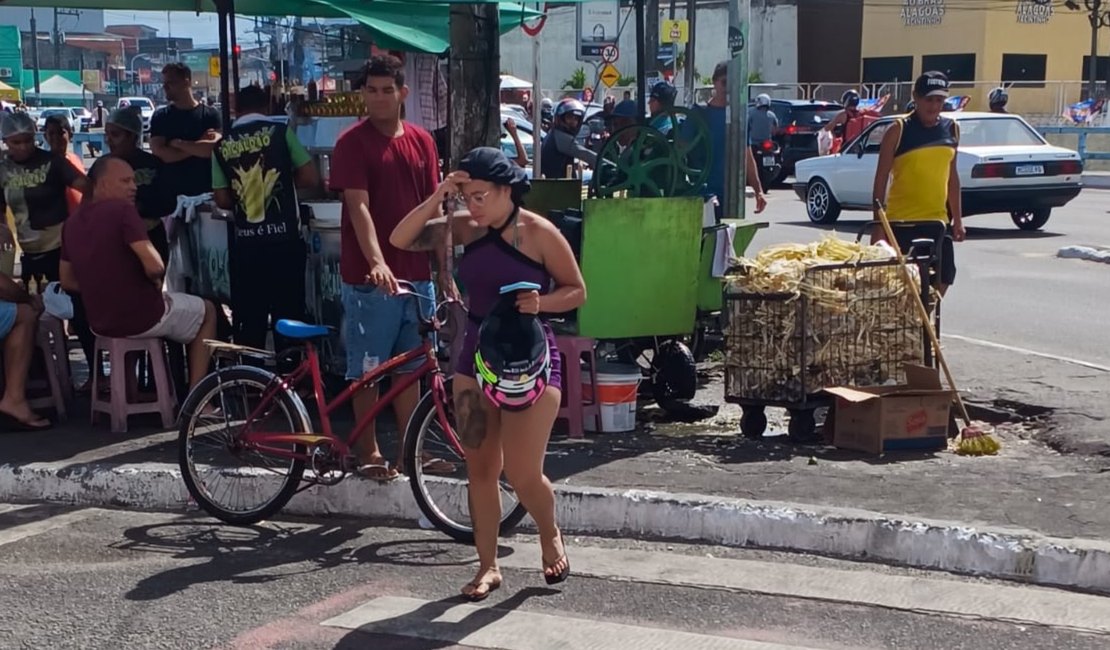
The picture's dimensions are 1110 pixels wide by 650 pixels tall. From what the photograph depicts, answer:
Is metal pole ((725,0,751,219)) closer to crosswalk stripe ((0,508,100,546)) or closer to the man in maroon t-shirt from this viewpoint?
the man in maroon t-shirt

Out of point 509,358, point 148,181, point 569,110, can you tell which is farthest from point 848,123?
point 509,358

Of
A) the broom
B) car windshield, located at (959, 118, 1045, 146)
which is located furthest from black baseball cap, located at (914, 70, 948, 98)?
car windshield, located at (959, 118, 1045, 146)

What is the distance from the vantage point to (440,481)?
20.4 feet

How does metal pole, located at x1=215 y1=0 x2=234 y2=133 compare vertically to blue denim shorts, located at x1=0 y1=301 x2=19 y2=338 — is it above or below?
above

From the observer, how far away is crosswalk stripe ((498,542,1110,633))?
5.06 m

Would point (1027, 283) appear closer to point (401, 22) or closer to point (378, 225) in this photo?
point (401, 22)

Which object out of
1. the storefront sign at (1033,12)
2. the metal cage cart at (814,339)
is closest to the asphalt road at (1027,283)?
the metal cage cart at (814,339)

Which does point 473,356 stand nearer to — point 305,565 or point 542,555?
point 542,555

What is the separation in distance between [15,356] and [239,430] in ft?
7.53

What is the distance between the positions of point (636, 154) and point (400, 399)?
2450 mm

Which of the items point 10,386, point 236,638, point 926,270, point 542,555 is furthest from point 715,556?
point 10,386

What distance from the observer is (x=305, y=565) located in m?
5.70

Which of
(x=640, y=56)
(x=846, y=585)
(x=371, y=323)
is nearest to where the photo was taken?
(x=846, y=585)

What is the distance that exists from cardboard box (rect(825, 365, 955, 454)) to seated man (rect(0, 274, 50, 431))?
4392mm
